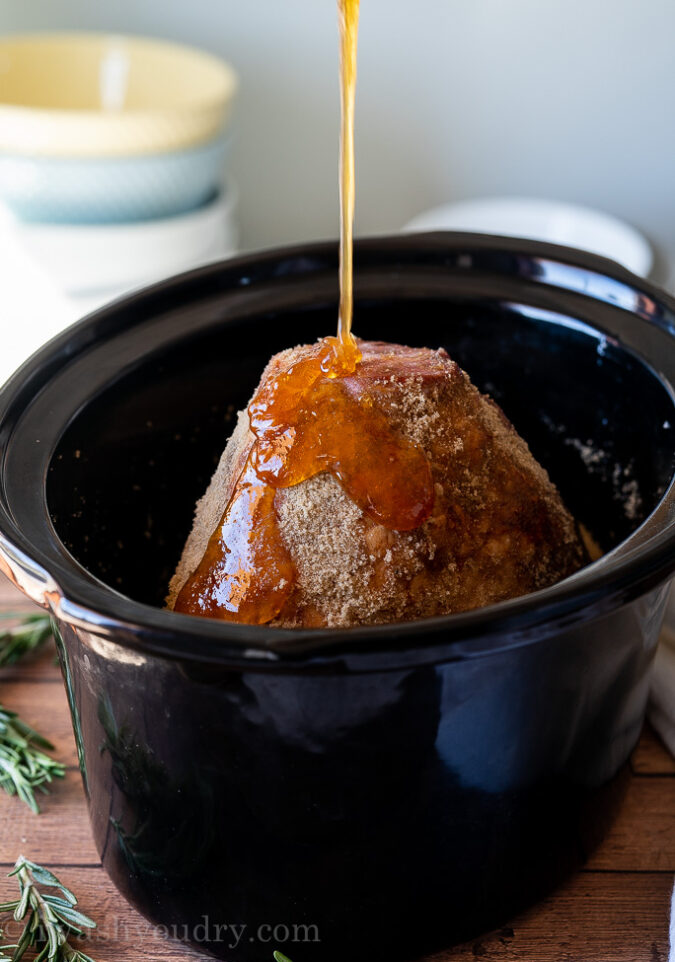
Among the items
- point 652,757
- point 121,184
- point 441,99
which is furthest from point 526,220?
point 652,757

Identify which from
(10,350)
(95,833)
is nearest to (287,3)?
(10,350)

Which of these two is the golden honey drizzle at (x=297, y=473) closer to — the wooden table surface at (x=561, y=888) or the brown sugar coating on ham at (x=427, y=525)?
the brown sugar coating on ham at (x=427, y=525)

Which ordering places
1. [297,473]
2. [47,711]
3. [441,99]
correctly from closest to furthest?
[297,473] < [47,711] < [441,99]

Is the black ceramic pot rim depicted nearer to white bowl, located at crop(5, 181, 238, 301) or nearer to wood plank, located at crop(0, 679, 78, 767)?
wood plank, located at crop(0, 679, 78, 767)

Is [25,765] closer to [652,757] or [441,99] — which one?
[652,757]

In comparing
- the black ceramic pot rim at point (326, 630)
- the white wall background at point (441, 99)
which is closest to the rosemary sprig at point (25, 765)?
the black ceramic pot rim at point (326, 630)
